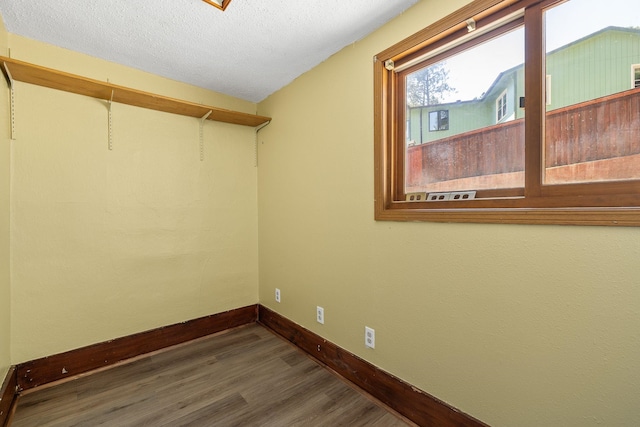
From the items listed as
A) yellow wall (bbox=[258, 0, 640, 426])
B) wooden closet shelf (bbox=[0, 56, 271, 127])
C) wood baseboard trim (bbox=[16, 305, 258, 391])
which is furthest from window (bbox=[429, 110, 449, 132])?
wood baseboard trim (bbox=[16, 305, 258, 391])

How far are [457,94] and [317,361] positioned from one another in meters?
1.95

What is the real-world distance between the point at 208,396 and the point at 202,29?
2207mm

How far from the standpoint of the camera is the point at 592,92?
41.4 inches

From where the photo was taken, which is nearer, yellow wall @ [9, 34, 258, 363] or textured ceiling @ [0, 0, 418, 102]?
textured ceiling @ [0, 0, 418, 102]

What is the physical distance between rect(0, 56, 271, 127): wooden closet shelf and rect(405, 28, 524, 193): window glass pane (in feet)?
4.97

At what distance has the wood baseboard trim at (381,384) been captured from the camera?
135cm

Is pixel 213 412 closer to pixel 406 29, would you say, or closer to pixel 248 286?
pixel 248 286

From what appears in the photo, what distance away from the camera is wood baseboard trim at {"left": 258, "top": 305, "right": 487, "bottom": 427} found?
1.35 metres

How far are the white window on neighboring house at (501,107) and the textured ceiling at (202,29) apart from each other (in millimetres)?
690

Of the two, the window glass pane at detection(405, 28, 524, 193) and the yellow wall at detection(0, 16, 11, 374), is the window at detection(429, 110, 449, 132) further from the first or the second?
the yellow wall at detection(0, 16, 11, 374)

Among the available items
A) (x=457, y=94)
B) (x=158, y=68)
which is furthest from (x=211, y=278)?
(x=457, y=94)

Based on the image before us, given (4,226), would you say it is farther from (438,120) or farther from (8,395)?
(438,120)

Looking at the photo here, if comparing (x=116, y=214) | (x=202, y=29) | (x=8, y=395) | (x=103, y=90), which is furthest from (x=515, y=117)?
(x=8, y=395)

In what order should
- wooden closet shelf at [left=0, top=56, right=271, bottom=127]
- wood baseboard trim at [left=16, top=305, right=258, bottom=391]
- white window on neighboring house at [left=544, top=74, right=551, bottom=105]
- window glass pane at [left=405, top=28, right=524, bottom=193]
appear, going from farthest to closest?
wood baseboard trim at [left=16, top=305, right=258, bottom=391]
wooden closet shelf at [left=0, top=56, right=271, bottom=127]
window glass pane at [left=405, top=28, right=524, bottom=193]
white window on neighboring house at [left=544, top=74, right=551, bottom=105]
